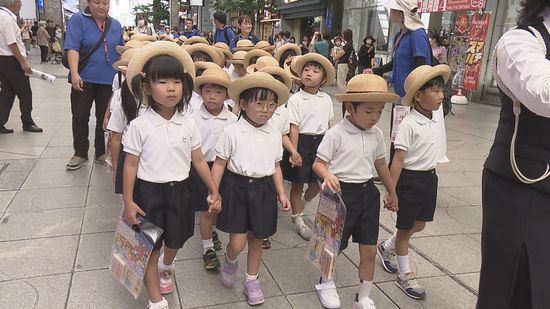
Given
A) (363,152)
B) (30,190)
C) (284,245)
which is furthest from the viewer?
(30,190)

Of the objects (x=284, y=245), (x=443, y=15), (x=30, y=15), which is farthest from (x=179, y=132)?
(x=30, y=15)

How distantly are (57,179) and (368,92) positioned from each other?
11.8ft

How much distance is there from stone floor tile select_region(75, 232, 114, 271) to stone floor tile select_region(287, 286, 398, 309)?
129 cm

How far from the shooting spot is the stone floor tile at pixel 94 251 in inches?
115

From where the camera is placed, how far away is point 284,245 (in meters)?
3.36

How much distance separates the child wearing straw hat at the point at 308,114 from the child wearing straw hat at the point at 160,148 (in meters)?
1.22

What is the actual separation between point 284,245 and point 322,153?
111 centimetres

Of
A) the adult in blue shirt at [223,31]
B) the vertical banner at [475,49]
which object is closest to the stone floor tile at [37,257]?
the adult in blue shirt at [223,31]

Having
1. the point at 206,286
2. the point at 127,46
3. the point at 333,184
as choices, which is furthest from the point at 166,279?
the point at 127,46

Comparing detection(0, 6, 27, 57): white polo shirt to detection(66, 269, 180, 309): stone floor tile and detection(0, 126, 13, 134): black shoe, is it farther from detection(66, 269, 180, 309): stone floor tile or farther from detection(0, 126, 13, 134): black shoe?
detection(66, 269, 180, 309): stone floor tile

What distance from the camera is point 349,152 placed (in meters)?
2.47

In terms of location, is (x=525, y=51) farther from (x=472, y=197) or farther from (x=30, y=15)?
(x=30, y=15)

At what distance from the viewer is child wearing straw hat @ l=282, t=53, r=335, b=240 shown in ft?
11.3

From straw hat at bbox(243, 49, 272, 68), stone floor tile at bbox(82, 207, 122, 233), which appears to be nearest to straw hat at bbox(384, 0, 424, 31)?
straw hat at bbox(243, 49, 272, 68)
